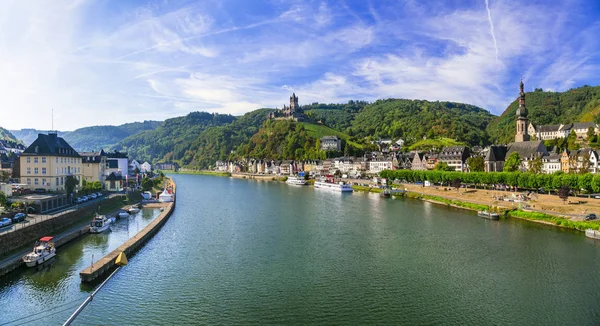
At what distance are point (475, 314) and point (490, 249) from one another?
11.6 metres

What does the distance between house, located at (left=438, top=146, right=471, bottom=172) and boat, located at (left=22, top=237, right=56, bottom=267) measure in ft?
233

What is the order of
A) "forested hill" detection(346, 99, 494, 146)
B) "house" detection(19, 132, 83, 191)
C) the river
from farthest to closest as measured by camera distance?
1. "forested hill" detection(346, 99, 494, 146)
2. "house" detection(19, 132, 83, 191)
3. the river

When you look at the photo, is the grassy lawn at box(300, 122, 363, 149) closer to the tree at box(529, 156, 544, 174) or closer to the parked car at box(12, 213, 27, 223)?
the tree at box(529, 156, 544, 174)

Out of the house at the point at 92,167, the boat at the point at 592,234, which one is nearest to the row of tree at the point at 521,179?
the boat at the point at 592,234

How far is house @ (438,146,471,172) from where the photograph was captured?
257ft

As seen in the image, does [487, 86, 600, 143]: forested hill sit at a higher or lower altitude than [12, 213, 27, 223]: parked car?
higher

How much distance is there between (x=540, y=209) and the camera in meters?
39.2

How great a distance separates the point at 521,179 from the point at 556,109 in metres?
107

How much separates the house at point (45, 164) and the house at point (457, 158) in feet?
216

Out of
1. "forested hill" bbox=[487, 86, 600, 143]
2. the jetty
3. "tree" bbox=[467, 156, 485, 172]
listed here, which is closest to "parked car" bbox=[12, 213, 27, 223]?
the jetty

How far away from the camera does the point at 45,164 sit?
40.8 m

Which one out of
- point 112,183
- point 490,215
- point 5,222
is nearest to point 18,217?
point 5,222

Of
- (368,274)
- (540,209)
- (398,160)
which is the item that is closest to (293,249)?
(368,274)

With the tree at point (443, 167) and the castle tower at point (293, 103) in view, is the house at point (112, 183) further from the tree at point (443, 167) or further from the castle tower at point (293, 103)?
the castle tower at point (293, 103)
